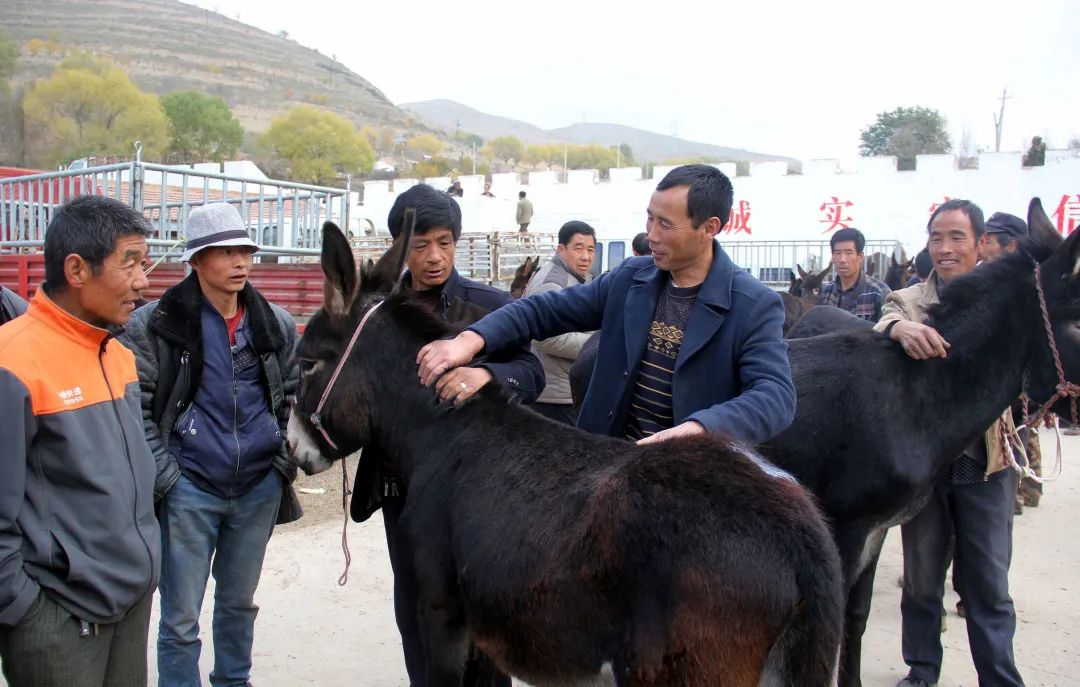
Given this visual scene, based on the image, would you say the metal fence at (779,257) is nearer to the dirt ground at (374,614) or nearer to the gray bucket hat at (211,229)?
the dirt ground at (374,614)

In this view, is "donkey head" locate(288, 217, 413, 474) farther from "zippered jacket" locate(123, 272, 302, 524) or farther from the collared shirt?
the collared shirt

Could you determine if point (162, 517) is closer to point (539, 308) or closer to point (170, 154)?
point (539, 308)

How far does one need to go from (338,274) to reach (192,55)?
151 m

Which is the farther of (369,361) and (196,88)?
(196,88)

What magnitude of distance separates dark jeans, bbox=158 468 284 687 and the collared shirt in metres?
5.05

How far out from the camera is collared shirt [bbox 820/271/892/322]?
7016 millimetres

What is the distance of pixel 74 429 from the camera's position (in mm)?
2449

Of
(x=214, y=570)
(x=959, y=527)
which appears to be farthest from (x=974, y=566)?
(x=214, y=570)

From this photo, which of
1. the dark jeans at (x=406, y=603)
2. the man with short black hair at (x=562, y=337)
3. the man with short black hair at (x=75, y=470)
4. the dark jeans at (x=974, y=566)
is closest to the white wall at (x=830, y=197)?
the man with short black hair at (x=562, y=337)

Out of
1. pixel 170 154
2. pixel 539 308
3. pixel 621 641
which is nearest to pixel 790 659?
pixel 621 641

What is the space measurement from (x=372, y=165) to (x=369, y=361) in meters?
81.7

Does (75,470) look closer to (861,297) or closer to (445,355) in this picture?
(445,355)

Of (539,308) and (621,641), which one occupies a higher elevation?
(539,308)

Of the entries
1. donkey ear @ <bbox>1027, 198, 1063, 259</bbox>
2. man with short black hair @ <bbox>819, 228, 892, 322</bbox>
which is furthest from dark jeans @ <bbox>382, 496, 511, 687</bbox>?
man with short black hair @ <bbox>819, 228, 892, 322</bbox>
